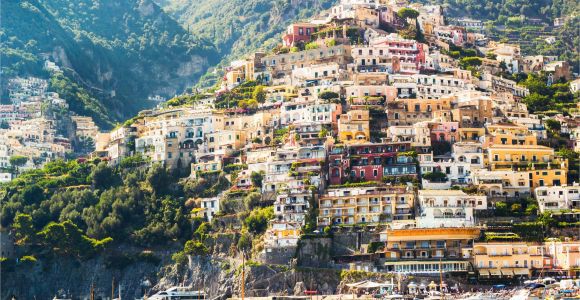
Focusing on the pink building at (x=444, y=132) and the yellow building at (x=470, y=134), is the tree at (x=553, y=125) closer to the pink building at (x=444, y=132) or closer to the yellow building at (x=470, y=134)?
the yellow building at (x=470, y=134)

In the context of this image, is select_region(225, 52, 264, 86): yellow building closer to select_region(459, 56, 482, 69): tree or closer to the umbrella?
select_region(459, 56, 482, 69): tree

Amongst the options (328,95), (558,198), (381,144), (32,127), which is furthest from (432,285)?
(32,127)

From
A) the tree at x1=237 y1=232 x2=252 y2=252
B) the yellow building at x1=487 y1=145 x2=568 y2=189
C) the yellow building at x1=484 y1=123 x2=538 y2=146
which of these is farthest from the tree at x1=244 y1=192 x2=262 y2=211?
the yellow building at x1=484 y1=123 x2=538 y2=146

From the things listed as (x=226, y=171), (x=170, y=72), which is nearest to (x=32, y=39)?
(x=170, y=72)

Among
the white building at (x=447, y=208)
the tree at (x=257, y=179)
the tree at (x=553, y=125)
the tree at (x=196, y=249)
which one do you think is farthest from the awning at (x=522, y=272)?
the tree at (x=553, y=125)

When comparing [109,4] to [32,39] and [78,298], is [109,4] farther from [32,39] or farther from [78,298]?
[78,298]
